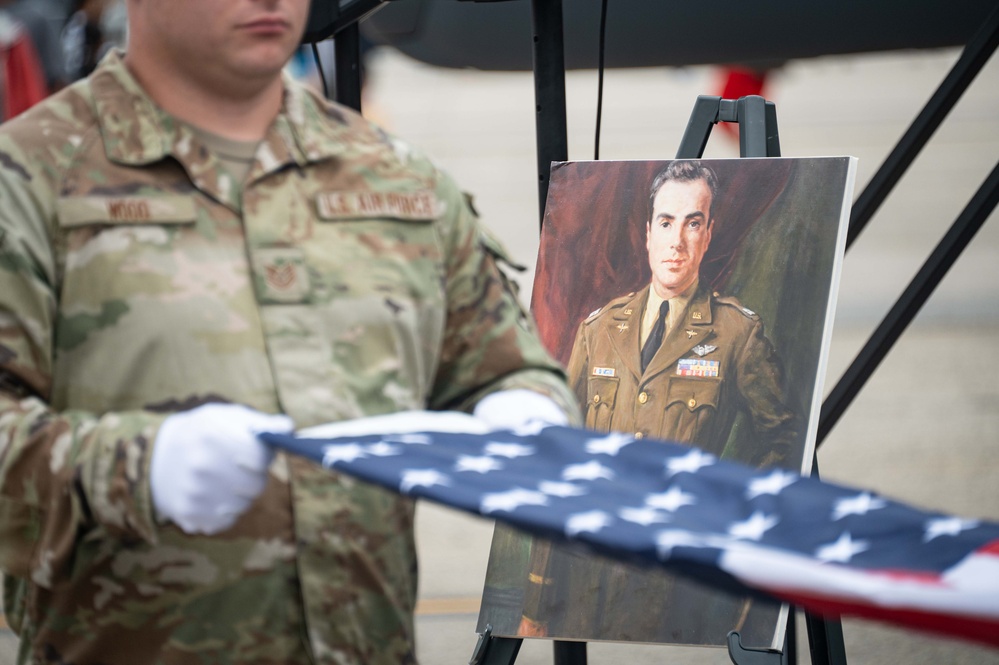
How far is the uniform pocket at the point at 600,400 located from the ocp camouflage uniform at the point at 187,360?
1.04 metres

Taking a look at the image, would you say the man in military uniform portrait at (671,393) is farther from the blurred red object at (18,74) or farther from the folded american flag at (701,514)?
the blurred red object at (18,74)

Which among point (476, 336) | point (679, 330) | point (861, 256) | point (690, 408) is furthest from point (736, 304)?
point (861, 256)

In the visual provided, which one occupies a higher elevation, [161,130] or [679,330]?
[161,130]

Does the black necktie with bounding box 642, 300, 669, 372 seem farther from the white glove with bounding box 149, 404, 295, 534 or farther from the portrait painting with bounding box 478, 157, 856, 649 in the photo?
the white glove with bounding box 149, 404, 295, 534

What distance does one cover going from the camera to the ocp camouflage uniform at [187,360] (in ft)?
4.62

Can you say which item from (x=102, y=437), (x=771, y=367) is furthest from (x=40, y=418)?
(x=771, y=367)

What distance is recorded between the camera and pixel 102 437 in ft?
4.49

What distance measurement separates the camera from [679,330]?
2.65 metres

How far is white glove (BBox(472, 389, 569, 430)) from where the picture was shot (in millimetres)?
1555

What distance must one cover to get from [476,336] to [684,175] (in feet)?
3.89

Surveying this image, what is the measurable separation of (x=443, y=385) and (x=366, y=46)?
1061cm

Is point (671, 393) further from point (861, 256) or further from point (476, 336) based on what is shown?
point (861, 256)

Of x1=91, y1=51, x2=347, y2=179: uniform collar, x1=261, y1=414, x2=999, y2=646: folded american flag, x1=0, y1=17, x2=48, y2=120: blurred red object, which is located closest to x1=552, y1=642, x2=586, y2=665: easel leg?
x1=261, y1=414, x2=999, y2=646: folded american flag

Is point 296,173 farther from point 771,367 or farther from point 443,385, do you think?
point 771,367
